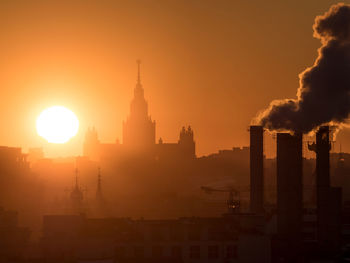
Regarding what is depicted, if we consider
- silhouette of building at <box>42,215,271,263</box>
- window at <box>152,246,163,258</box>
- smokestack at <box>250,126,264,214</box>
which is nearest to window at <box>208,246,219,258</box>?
silhouette of building at <box>42,215,271,263</box>

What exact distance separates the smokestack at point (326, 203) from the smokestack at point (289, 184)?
1.71m

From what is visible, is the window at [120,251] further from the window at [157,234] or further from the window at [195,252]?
the window at [195,252]

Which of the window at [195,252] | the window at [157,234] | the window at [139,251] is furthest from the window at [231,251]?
the window at [139,251]

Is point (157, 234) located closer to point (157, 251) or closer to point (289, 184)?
point (157, 251)

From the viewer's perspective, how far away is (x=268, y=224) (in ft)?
227

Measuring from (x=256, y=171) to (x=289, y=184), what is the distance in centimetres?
1783

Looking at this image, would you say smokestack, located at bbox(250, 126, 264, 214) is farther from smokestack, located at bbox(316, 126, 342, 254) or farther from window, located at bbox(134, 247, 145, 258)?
window, located at bbox(134, 247, 145, 258)

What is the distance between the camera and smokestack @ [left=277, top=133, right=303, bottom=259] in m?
64.1

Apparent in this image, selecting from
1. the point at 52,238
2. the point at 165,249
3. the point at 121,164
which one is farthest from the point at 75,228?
the point at 121,164

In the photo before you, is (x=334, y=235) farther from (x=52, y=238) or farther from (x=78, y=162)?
(x=78, y=162)

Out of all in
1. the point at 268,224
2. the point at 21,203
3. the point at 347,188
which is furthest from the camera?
the point at 347,188

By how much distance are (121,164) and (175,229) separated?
113337mm

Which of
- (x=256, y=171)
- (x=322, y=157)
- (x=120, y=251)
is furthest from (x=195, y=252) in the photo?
(x=256, y=171)

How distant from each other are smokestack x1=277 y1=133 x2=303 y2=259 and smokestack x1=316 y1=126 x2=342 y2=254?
1712mm
